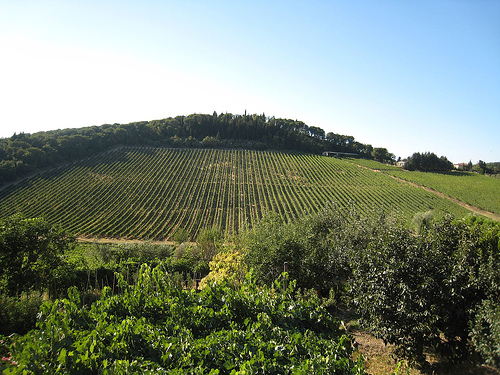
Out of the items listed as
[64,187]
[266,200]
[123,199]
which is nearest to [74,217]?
[123,199]

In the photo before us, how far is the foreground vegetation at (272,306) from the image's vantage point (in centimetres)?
414

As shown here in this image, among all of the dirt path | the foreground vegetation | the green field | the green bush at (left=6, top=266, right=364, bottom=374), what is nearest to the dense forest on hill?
the green field

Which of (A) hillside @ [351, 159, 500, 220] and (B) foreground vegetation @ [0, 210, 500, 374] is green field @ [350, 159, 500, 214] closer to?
(A) hillside @ [351, 159, 500, 220]

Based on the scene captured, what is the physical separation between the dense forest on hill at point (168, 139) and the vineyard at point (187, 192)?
15.3 ft

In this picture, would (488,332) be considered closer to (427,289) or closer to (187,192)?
(427,289)

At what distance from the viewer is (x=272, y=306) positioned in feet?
19.3

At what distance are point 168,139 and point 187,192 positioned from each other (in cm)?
3928

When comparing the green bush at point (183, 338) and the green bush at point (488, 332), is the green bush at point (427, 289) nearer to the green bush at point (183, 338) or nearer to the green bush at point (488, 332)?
the green bush at point (488, 332)

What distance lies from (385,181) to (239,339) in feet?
249

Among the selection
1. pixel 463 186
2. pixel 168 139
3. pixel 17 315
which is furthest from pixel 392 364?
pixel 168 139

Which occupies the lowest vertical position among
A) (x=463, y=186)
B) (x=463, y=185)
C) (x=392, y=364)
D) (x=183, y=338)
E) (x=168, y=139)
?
(x=392, y=364)

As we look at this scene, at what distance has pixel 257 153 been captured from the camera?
88438 millimetres

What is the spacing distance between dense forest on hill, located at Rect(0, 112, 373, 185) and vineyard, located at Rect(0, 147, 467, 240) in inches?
184

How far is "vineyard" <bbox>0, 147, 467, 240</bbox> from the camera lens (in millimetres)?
46625
